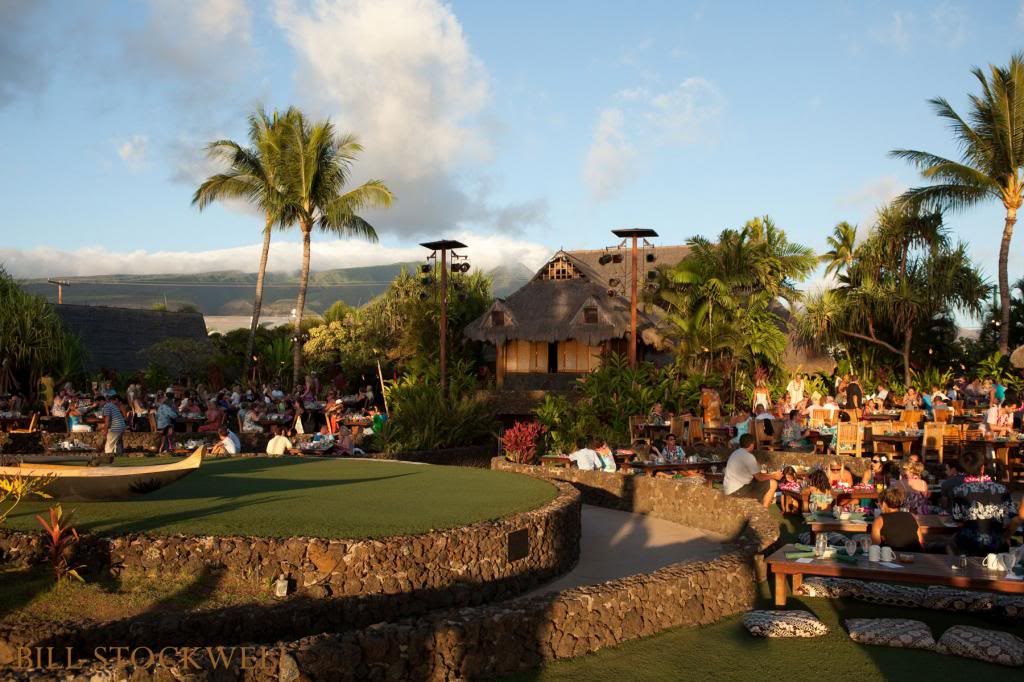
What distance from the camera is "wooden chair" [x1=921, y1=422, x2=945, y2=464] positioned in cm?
1593

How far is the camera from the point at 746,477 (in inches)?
479

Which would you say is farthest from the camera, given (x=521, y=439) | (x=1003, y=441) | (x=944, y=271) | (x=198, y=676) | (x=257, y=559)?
(x=944, y=271)

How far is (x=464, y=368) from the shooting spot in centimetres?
2444

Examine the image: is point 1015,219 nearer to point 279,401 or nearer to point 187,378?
point 279,401

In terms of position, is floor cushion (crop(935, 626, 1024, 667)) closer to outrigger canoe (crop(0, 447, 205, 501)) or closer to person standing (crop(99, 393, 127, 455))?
outrigger canoe (crop(0, 447, 205, 501))

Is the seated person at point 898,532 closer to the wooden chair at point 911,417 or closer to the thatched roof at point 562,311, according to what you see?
the wooden chair at point 911,417

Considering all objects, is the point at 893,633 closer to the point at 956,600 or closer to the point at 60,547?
the point at 956,600

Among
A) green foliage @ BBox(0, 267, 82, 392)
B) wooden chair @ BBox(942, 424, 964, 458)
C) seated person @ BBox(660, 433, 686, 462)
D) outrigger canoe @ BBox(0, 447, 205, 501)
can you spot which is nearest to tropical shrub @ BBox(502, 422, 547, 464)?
seated person @ BBox(660, 433, 686, 462)

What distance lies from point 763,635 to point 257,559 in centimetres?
434

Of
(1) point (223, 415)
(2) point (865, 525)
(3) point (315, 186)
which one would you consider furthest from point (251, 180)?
(2) point (865, 525)

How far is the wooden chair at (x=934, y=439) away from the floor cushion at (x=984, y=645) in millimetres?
10008

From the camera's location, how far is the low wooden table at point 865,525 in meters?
9.45

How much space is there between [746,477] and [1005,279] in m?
17.0

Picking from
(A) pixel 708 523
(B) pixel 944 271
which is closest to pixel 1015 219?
(B) pixel 944 271
